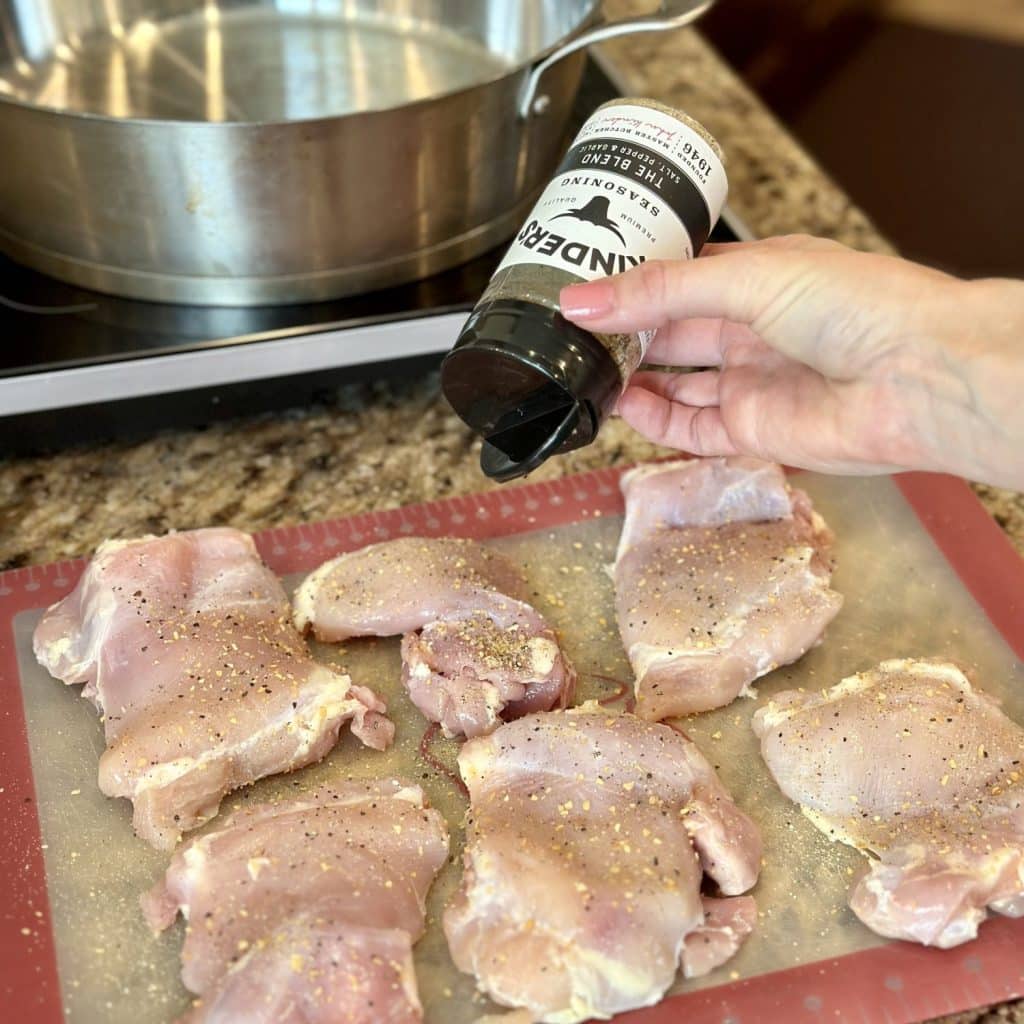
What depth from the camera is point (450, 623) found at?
4.31ft

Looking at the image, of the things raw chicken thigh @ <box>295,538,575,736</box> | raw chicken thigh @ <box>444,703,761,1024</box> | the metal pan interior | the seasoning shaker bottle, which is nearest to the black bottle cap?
the seasoning shaker bottle

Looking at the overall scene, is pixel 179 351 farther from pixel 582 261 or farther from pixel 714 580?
pixel 714 580

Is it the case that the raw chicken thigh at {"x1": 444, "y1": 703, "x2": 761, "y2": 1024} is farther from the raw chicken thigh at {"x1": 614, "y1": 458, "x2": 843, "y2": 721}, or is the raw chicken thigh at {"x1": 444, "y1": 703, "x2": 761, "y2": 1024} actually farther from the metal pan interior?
the metal pan interior

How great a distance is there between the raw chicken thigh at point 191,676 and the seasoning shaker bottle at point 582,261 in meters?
0.35

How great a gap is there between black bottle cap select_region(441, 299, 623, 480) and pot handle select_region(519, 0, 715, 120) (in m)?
0.49

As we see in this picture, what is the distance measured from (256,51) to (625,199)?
1157mm

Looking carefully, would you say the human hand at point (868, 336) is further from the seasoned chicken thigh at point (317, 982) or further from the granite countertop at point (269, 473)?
the seasoned chicken thigh at point (317, 982)

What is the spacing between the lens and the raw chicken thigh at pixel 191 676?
1.16 meters

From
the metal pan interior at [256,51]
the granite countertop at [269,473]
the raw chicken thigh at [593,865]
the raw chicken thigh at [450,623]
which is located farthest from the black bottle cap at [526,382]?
the metal pan interior at [256,51]

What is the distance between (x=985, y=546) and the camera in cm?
146

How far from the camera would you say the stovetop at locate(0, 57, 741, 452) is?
1.43m

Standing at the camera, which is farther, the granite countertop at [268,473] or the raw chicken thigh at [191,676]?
the granite countertop at [268,473]

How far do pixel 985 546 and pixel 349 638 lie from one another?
2.64 ft

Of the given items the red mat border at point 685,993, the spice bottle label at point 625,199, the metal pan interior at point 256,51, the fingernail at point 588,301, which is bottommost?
the red mat border at point 685,993
